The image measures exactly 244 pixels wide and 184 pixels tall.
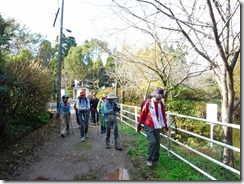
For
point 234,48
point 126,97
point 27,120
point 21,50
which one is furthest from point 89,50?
point 27,120

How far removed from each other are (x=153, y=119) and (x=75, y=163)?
133 centimetres

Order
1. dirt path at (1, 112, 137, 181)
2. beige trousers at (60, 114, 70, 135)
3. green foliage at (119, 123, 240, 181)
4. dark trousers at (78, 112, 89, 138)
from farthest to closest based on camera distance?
beige trousers at (60, 114, 70, 135)
dark trousers at (78, 112, 89, 138)
dirt path at (1, 112, 137, 181)
green foliage at (119, 123, 240, 181)

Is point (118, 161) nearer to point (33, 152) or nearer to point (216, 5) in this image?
point (33, 152)

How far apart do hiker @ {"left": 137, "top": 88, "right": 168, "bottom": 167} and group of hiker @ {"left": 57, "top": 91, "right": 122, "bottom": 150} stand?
100 cm

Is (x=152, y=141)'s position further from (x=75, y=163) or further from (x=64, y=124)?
(x=64, y=124)

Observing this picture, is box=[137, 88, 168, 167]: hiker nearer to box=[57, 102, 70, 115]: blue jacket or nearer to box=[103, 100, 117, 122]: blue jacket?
box=[103, 100, 117, 122]: blue jacket

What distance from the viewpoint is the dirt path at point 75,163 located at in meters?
4.05

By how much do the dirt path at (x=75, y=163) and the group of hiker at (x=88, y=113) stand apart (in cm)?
33

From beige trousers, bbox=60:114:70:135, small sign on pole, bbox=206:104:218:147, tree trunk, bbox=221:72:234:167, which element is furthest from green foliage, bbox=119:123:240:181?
beige trousers, bbox=60:114:70:135

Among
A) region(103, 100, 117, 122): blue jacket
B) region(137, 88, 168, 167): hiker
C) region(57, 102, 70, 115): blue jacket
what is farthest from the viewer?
region(57, 102, 70, 115): blue jacket

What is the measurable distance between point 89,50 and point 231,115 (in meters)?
2.16

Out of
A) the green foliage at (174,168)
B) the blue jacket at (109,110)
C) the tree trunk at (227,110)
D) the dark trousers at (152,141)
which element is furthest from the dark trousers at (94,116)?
the tree trunk at (227,110)

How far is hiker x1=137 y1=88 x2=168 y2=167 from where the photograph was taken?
4176 millimetres

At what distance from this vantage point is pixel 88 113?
634 cm
